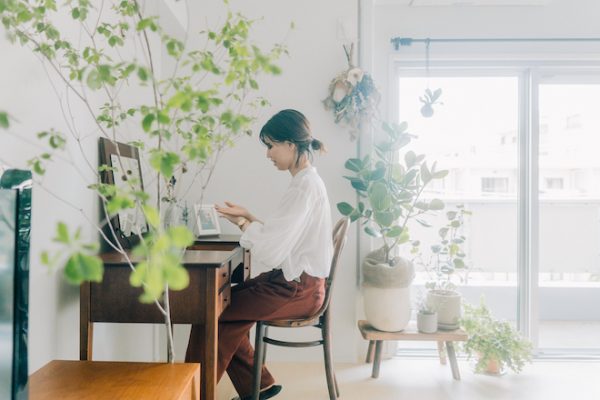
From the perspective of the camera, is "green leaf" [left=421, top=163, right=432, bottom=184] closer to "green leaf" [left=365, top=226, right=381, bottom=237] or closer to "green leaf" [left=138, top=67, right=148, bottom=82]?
"green leaf" [left=365, top=226, right=381, bottom=237]

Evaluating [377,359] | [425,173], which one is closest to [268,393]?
[377,359]

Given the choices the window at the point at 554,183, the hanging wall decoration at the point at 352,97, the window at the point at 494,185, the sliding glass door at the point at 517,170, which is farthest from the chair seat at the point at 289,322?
the window at the point at 554,183

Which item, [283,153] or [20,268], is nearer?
[20,268]

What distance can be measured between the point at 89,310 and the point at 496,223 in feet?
8.53

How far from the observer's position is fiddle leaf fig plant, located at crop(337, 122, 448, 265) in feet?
8.62

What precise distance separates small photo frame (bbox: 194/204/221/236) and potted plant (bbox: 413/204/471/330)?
1.20 m

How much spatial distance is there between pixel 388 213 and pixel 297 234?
821mm

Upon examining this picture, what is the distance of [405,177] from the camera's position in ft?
8.89

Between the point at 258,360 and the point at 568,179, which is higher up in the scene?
the point at 568,179

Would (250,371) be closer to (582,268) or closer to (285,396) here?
(285,396)

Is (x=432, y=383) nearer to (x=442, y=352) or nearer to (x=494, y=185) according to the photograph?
(x=442, y=352)

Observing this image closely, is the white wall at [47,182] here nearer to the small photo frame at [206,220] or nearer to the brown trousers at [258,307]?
the brown trousers at [258,307]

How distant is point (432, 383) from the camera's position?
265cm

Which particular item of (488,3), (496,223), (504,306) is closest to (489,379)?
(504,306)
